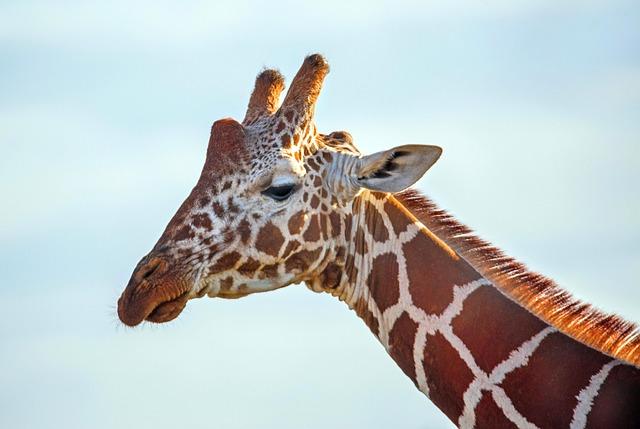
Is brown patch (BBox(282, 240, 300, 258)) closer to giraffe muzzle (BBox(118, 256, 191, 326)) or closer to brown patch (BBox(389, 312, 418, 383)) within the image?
giraffe muzzle (BBox(118, 256, 191, 326))

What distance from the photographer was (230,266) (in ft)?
43.7

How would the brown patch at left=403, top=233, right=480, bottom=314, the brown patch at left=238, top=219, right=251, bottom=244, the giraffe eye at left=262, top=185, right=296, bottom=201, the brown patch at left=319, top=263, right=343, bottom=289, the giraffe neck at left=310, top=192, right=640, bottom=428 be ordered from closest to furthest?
the giraffe neck at left=310, top=192, right=640, bottom=428
the brown patch at left=403, top=233, right=480, bottom=314
the brown patch at left=238, top=219, right=251, bottom=244
the giraffe eye at left=262, top=185, right=296, bottom=201
the brown patch at left=319, top=263, right=343, bottom=289

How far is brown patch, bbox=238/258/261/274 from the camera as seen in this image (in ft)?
43.8

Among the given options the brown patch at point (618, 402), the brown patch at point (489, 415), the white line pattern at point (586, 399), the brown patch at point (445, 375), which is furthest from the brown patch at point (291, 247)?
the brown patch at point (618, 402)

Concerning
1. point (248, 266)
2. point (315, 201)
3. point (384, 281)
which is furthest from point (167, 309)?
point (384, 281)

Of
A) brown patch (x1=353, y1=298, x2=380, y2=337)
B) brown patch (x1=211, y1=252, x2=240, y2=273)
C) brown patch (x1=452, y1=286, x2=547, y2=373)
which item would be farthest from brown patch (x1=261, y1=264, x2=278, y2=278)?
brown patch (x1=452, y1=286, x2=547, y2=373)

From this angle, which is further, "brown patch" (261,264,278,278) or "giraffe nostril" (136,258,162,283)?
"brown patch" (261,264,278,278)

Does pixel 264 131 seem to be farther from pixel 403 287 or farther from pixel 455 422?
pixel 455 422

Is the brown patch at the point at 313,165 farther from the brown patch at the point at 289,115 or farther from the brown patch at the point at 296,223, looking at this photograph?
the brown patch at the point at 296,223

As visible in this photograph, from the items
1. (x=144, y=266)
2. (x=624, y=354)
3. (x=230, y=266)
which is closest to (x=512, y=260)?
(x=624, y=354)

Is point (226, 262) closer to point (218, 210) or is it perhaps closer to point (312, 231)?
point (218, 210)

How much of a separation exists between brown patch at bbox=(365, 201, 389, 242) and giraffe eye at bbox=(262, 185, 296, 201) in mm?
812

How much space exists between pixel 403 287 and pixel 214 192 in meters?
2.10

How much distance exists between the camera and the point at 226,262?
1329 cm
